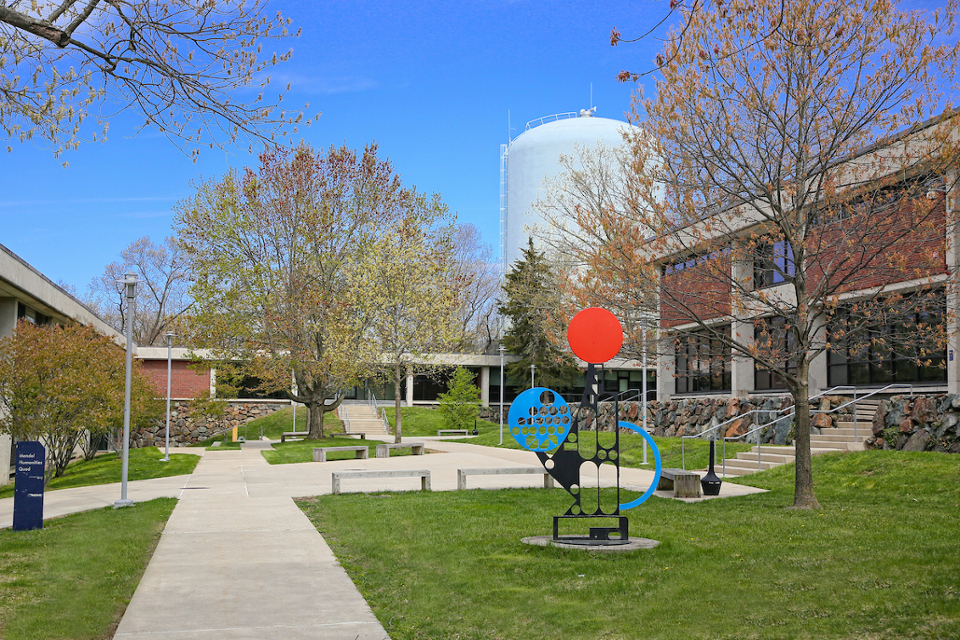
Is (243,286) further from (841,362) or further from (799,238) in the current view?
(799,238)

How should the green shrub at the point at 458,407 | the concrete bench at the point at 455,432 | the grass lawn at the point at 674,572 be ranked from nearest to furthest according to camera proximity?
the grass lawn at the point at 674,572, the concrete bench at the point at 455,432, the green shrub at the point at 458,407

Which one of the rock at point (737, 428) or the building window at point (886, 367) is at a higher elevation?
the building window at point (886, 367)

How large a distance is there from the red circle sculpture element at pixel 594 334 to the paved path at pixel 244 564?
13.0 feet

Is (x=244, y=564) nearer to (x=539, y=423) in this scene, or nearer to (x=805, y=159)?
(x=539, y=423)

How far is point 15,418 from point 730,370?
23907mm

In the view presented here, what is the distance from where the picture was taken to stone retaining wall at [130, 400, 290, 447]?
48.7 m

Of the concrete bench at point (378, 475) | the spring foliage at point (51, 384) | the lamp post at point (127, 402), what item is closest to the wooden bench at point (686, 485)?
the concrete bench at point (378, 475)

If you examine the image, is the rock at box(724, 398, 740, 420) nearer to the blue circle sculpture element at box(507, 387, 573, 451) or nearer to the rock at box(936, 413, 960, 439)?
the rock at box(936, 413, 960, 439)

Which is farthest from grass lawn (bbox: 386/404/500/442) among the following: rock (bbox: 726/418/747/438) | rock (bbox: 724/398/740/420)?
rock (bbox: 726/418/747/438)

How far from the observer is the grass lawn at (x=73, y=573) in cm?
660

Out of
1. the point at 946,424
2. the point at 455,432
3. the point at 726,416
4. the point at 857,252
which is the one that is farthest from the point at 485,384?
the point at 857,252

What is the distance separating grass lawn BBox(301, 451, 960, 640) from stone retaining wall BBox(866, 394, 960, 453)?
4.22 m

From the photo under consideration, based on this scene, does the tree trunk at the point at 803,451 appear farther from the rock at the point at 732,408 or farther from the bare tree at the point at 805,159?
the rock at the point at 732,408

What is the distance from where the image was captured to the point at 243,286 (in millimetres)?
35219
